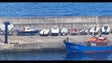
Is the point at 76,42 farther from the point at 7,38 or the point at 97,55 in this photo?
the point at 7,38

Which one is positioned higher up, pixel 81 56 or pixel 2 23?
pixel 2 23

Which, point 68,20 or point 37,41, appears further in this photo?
point 68,20

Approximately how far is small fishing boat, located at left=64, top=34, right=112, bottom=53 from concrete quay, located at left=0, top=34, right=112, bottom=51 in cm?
41

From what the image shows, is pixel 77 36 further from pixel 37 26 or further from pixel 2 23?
pixel 2 23

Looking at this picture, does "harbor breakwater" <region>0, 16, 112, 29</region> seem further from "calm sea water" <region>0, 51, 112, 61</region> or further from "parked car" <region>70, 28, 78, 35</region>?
"calm sea water" <region>0, 51, 112, 61</region>

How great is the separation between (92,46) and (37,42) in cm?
417

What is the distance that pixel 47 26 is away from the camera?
29.0 metres

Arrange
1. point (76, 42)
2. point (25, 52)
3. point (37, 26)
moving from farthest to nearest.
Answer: point (37, 26) < point (76, 42) < point (25, 52)

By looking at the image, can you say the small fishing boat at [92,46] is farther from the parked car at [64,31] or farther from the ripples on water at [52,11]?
the ripples on water at [52,11]

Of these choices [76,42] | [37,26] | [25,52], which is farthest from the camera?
[37,26]

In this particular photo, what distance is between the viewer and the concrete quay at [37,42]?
25344 millimetres

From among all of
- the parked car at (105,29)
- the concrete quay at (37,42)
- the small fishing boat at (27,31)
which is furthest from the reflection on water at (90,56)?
the small fishing boat at (27,31)

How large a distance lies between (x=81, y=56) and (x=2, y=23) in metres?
7.33

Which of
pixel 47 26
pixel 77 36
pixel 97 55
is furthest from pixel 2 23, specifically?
pixel 97 55
